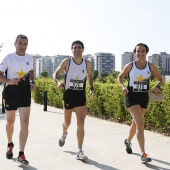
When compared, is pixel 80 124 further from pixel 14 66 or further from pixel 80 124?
pixel 14 66

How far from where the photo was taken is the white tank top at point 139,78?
575cm

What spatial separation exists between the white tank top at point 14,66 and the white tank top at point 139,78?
5.95ft

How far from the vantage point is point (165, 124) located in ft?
28.3

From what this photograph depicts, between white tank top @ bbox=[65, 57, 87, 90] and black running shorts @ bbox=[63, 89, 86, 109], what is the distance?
8cm

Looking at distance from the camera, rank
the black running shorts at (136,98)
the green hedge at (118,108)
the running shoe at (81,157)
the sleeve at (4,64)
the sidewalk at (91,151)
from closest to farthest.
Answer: the sidewalk at (91,151) < the sleeve at (4,64) < the running shoe at (81,157) < the black running shorts at (136,98) < the green hedge at (118,108)

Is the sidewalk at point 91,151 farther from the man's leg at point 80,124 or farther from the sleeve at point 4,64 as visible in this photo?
the sleeve at point 4,64

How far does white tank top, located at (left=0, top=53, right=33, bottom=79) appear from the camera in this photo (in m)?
5.34

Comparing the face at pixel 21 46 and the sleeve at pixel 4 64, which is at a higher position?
the face at pixel 21 46

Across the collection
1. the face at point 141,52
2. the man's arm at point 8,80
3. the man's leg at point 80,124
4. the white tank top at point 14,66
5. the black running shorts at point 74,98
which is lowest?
the man's leg at point 80,124

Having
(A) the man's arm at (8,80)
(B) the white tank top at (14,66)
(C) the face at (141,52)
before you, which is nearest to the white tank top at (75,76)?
(B) the white tank top at (14,66)

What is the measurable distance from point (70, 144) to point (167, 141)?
2.21m

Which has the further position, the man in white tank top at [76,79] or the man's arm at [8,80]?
the man in white tank top at [76,79]

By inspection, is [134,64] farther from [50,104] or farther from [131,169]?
[50,104]

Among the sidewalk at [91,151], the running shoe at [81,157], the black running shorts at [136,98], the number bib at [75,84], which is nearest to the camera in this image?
the sidewalk at [91,151]
